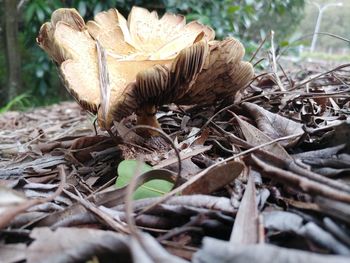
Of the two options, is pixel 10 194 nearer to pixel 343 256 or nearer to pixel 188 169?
pixel 188 169

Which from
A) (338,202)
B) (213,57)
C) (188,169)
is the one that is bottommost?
(188,169)

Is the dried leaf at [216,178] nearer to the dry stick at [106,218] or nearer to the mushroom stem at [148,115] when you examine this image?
the dry stick at [106,218]

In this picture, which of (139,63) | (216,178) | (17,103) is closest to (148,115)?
(139,63)

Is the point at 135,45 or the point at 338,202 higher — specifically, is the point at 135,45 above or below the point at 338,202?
above

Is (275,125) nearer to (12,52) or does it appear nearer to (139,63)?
(139,63)

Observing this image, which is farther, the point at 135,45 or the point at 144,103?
the point at 135,45

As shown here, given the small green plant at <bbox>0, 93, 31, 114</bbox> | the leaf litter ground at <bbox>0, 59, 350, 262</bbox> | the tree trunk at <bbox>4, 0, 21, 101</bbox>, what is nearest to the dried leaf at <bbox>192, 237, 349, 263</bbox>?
the leaf litter ground at <bbox>0, 59, 350, 262</bbox>

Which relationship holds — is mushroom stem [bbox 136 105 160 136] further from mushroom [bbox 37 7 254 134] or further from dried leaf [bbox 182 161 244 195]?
dried leaf [bbox 182 161 244 195]

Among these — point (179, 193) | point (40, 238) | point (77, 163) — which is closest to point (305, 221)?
point (179, 193)
